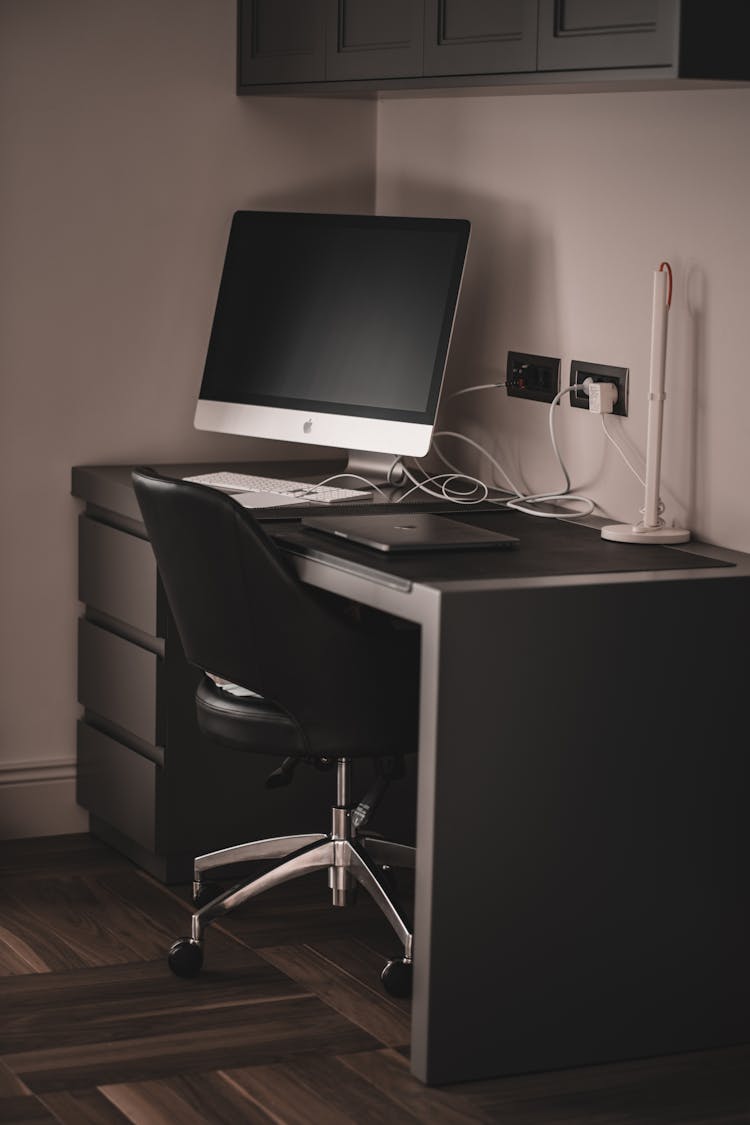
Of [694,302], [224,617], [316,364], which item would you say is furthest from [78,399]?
[694,302]

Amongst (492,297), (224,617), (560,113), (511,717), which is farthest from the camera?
(492,297)

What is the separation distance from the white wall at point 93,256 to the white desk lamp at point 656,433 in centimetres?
125

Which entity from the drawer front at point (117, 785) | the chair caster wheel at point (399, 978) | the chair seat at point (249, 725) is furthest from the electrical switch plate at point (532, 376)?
the chair caster wheel at point (399, 978)

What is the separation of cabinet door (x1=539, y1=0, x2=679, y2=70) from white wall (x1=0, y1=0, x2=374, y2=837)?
1184mm

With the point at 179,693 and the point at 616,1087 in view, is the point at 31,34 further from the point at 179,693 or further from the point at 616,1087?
the point at 616,1087

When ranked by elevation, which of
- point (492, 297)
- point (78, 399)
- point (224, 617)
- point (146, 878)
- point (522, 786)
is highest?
point (492, 297)

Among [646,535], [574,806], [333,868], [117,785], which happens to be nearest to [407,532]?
[646,535]

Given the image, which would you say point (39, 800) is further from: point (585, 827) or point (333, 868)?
point (585, 827)

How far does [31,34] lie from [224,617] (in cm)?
151

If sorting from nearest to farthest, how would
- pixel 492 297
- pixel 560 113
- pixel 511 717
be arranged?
1. pixel 511 717
2. pixel 560 113
3. pixel 492 297

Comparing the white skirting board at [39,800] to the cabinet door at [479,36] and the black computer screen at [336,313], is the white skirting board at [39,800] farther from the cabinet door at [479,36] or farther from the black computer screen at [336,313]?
the cabinet door at [479,36]

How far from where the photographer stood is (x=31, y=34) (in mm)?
3697

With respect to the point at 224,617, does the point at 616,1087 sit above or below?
below

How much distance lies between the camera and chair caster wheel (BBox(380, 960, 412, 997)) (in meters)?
2.98
